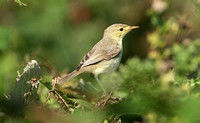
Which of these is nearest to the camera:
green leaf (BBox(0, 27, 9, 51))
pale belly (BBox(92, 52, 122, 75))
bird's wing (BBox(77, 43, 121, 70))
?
green leaf (BBox(0, 27, 9, 51))

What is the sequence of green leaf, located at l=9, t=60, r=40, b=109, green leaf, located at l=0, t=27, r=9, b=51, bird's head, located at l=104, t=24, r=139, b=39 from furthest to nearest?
bird's head, located at l=104, t=24, r=139, b=39, green leaf, located at l=0, t=27, r=9, b=51, green leaf, located at l=9, t=60, r=40, b=109

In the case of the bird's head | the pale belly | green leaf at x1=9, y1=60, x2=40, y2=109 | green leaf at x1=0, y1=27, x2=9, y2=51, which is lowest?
green leaf at x1=9, y1=60, x2=40, y2=109

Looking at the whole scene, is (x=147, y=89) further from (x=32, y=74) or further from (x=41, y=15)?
(x=41, y=15)

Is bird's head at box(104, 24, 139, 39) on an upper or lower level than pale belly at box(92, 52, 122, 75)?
upper

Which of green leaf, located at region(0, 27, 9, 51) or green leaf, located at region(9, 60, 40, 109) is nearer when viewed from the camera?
green leaf, located at region(9, 60, 40, 109)

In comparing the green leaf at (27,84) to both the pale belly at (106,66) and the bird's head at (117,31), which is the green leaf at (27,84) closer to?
the pale belly at (106,66)

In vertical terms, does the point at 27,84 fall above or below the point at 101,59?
below

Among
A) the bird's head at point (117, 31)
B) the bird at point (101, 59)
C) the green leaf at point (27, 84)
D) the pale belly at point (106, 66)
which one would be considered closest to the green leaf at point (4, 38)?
the green leaf at point (27, 84)

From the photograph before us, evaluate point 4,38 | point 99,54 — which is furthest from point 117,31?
point 4,38

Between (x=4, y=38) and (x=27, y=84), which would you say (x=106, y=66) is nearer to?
(x=4, y=38)

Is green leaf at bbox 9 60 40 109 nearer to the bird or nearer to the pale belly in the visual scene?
the bird

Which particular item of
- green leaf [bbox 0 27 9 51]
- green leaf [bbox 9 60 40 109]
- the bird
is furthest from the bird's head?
green leaf [bbox 9 60 40 109]
